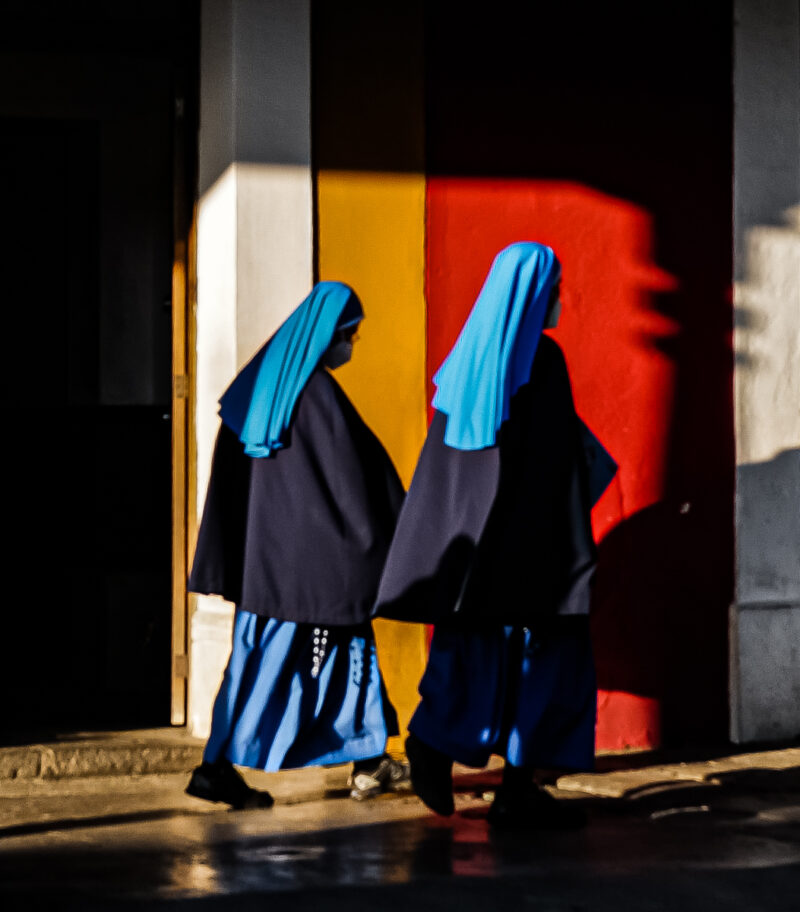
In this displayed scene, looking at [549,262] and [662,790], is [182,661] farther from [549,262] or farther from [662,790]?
[549,262]

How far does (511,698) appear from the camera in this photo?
4691 millimetres

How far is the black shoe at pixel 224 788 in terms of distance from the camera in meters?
4.84

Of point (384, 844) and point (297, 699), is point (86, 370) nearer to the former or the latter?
point (297, 699)

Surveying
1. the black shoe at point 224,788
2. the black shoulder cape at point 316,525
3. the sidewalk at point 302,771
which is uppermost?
the black shoulder cape at point 316,525

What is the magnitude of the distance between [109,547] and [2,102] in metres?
2.29

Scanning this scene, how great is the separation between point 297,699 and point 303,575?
1.32ft

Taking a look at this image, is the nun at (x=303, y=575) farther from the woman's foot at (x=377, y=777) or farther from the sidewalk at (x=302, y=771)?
the sidewalk at (x=302, y=771)

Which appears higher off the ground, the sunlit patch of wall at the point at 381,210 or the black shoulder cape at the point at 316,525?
the sunlit patch of wall at the point at 381,210

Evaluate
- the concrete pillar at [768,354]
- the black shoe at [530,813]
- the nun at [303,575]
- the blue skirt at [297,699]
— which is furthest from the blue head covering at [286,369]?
the concrete pillar at [768,354]

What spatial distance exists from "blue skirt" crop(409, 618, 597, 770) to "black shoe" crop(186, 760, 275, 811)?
24.2 inches

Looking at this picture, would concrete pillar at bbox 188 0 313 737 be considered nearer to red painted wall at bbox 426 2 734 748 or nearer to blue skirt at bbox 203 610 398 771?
red painted wall at bbox 426 2 734 748

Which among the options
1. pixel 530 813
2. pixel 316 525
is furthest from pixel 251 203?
pixel 530 813

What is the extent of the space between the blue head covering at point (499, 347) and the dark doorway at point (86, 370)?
316 centimetres

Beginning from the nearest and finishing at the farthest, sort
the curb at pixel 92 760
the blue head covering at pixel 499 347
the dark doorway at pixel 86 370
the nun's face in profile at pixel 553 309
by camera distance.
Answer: the blue head covering at pixel 499 347
the nun's face in profile at pixel 553 309
the curb at pixel 92 760
the dark doorway at pixel 86 370
